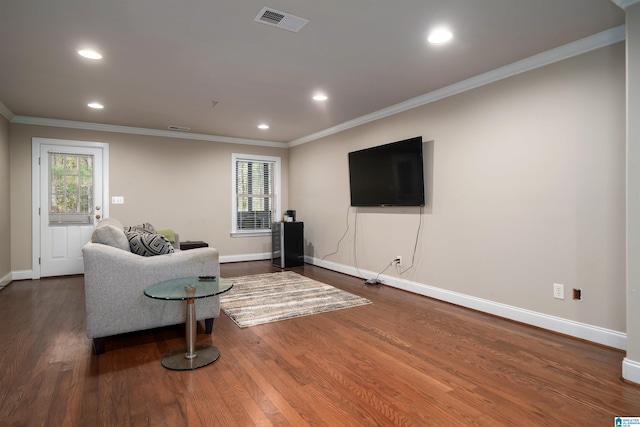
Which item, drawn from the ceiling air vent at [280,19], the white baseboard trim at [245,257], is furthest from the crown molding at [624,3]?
the white baseboard trim at [245,257]

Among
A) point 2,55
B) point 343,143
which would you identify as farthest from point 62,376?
point 343,143

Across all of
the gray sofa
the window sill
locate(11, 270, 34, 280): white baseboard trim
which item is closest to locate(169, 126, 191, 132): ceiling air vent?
the window sill

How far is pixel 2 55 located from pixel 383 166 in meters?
3.98

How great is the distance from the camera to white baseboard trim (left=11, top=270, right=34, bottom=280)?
499 cm

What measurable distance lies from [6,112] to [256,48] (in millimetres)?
4061

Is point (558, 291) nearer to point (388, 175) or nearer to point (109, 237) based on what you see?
point (388, 175)

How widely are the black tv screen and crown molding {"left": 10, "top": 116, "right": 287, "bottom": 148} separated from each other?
245cm

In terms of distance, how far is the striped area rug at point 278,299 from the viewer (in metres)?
3.38

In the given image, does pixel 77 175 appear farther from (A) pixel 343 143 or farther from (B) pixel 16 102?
(A) pixel 343 143

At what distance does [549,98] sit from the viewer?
9.80 feet

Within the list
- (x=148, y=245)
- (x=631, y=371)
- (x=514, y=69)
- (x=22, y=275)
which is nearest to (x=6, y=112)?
(x=22, y=275)

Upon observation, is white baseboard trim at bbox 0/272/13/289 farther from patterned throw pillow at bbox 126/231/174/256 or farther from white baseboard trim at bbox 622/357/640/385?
white baseboard trim at bbox 622/357/640/385

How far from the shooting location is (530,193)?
311 cm

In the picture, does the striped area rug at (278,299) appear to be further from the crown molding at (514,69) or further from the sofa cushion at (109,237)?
the crown molding at (514,69)
